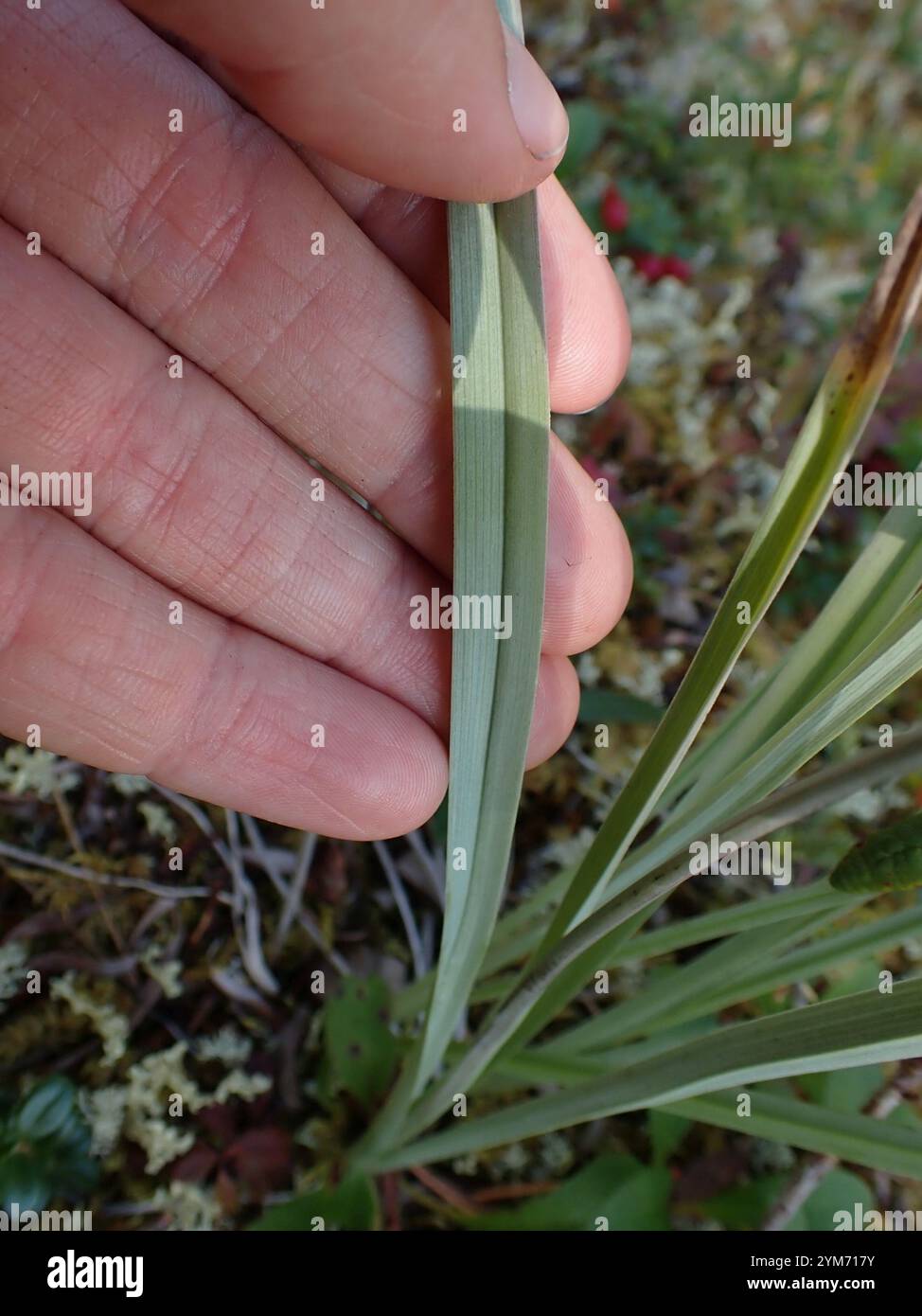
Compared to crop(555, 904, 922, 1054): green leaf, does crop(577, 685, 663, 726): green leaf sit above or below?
above

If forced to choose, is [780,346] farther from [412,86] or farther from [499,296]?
[412,86]

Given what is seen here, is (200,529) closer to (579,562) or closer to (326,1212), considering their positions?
(579,562)

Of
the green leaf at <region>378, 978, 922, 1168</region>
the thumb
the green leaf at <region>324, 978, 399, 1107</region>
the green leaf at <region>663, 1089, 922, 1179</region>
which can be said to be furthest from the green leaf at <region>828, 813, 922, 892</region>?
the green leaf at <region>324, 978, 399, 1107</region>

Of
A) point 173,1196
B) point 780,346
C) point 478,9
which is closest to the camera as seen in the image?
point 478,9

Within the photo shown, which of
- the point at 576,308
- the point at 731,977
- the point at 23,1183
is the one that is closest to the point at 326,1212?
the point at 23,1183

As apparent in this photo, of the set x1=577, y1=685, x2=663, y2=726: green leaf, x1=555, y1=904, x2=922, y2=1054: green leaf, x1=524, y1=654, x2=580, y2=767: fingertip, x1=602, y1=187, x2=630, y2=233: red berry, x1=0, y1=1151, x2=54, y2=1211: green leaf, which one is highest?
x1=602, y1=187, x2=630, y2=233: red berry

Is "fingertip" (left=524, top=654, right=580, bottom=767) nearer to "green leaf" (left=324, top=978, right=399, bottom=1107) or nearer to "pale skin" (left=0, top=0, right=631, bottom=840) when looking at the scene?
"pale skin" (left=0, top=0, right=631, bottom=840)

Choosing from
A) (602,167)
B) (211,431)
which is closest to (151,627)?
(211,431)

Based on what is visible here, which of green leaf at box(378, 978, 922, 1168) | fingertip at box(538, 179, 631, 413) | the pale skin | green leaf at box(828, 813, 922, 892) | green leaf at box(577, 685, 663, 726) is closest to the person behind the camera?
green leaf at box(828, 813, 922, 892)
